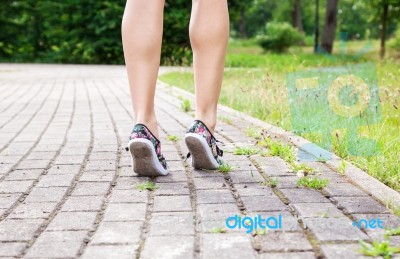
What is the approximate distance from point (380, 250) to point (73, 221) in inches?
40.4

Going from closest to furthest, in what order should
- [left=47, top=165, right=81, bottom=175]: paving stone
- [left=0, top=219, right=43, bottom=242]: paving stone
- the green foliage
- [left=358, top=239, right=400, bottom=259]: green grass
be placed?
1. [left=358, top=239, right=400, bottom=259]: green grass
2. [left=0, top=219, right=43, bottom=242]: paving stone
3. [left=47, top=165, right=81, bottom=175]: paving stone
4. the green foliage

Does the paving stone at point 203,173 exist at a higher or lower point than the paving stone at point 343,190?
lower

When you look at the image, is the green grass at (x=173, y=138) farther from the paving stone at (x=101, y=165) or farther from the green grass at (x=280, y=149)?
the paving stone at (x=101, y=165)

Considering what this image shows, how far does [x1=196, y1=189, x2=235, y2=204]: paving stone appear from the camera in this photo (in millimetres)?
2328

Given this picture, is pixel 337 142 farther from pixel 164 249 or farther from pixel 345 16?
pixel 345 16

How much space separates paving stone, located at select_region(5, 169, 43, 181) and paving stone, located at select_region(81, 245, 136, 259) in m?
1.09

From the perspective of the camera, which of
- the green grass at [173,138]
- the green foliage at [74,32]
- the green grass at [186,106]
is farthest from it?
the green foliage at [74,32]

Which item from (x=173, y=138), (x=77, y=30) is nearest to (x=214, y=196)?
(x=173, y=138)

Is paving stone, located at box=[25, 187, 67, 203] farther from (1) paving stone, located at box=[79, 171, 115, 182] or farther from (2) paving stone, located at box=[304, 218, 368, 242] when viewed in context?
(2) paving stone, located at box=[304, 218, 368, 242]

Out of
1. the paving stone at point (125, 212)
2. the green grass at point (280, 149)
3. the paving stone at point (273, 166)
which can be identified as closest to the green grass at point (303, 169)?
the paving stone at point (273, 166)

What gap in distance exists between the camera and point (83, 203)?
234 cm

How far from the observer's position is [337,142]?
11.0 feet

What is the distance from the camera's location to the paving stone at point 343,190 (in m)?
2.41

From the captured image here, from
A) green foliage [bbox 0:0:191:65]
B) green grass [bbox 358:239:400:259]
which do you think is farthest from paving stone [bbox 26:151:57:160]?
green foliage [bbox 0:0:191:65]
